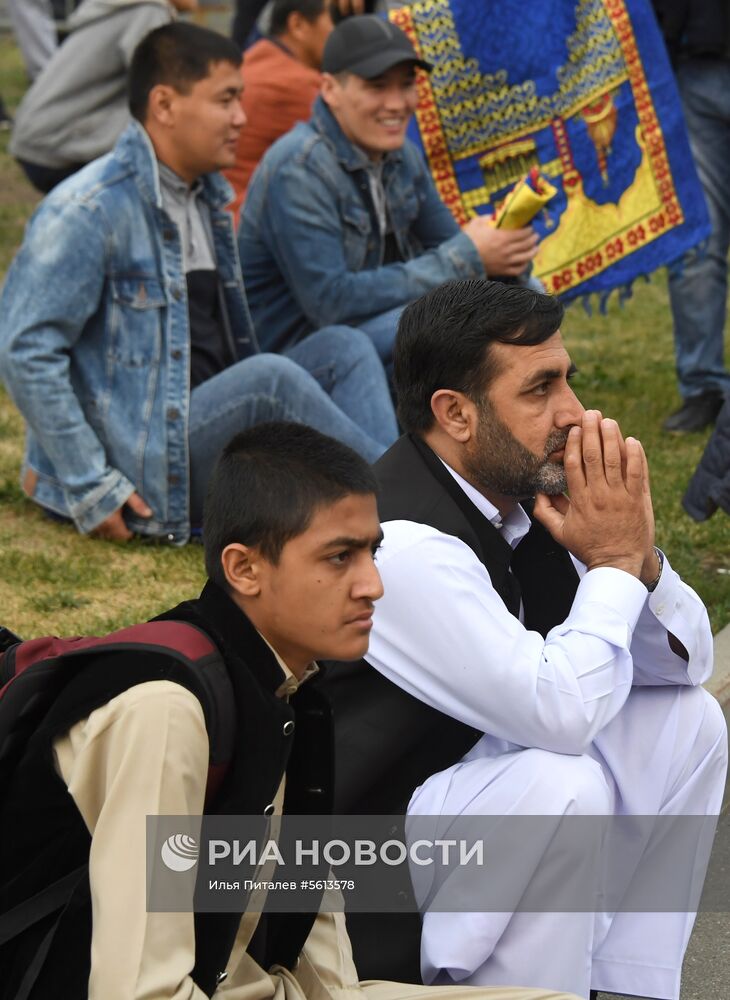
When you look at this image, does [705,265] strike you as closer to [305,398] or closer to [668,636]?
[305,398]

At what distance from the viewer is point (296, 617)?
8.07 ft

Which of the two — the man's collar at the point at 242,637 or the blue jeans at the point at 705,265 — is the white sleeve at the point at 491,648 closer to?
the man's collar at the point at 242,637

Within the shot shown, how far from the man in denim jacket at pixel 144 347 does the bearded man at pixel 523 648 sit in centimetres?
184

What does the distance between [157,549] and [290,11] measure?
2.67 meters

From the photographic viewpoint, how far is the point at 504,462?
3160 millimetres

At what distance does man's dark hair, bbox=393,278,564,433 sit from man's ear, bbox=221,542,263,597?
2.70 feet

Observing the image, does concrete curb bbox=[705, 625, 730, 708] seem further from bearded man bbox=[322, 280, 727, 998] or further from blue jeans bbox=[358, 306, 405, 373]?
blue jeans bbox=[358, 306, 405, 373]

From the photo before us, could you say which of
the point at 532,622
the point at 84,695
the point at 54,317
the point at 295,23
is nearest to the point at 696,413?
the point at 295,23

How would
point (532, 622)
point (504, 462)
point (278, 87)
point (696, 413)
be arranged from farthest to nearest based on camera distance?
point (696, 413) < point (278, 87) < point (532, 622) < point (504, 462)

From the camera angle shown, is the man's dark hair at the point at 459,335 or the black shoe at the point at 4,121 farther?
the black shoe at the point at 4,121

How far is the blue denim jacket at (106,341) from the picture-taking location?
494cm

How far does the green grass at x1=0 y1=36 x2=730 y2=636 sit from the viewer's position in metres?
4.64

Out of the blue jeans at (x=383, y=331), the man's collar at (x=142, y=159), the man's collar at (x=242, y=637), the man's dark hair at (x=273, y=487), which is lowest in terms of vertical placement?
the blue jeans at (x=383, y=331)

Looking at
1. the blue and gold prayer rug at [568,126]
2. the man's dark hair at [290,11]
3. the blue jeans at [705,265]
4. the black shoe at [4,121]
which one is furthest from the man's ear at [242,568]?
the black shoe at [4,121]
